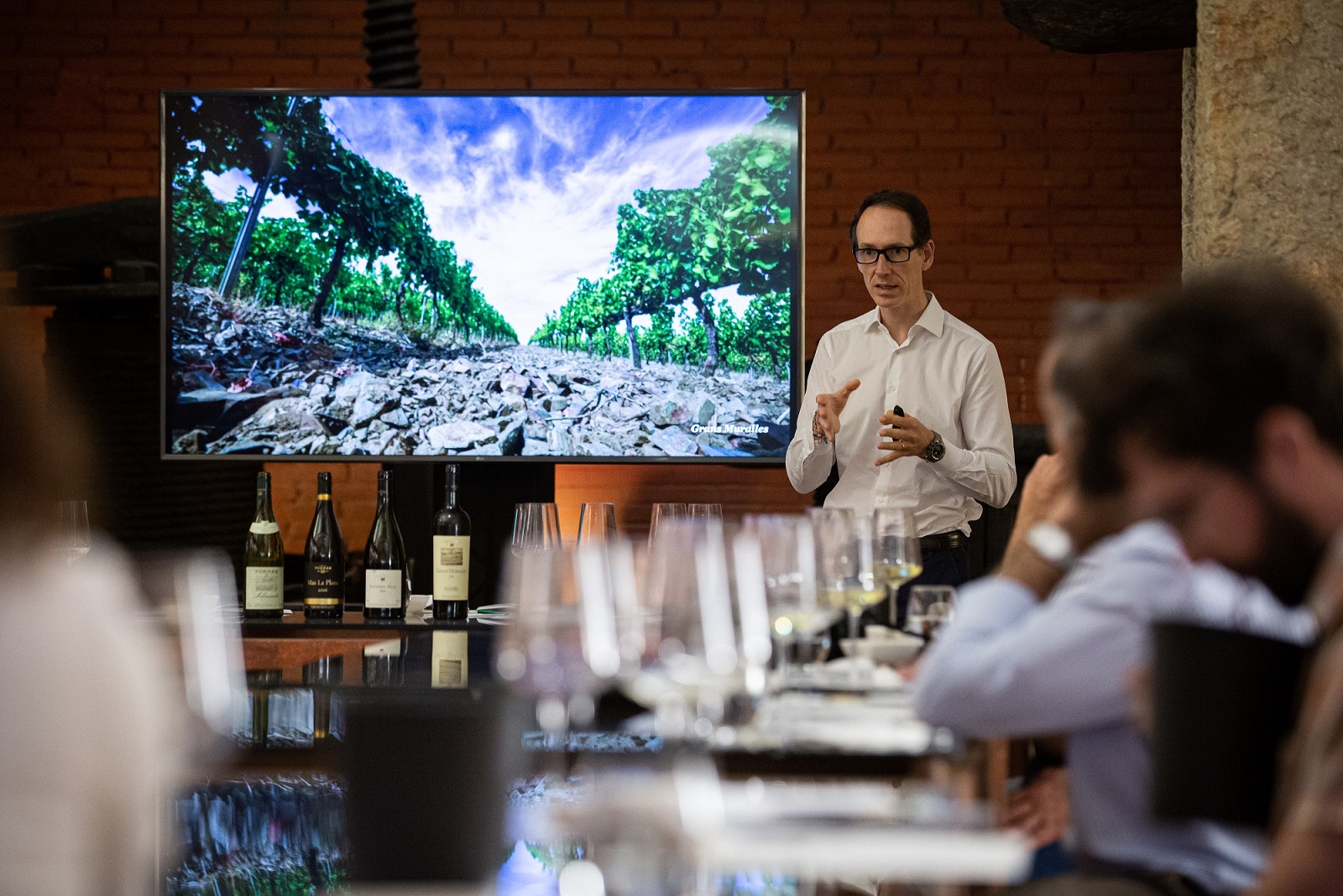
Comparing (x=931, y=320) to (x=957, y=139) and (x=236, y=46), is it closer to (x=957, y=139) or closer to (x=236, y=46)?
(x=957, y=139)

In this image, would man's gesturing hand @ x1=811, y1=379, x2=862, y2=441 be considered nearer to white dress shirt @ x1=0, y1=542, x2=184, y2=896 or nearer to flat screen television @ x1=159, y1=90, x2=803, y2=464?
flat screen television @ x1=159, y1=90, x2=803, y2=464

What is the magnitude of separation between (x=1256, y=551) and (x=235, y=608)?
112 inches

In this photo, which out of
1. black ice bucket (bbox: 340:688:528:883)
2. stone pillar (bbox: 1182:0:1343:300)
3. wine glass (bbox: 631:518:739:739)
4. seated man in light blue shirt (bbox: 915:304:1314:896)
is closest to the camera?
seated man in light blue shirt (bbox: 915:304:1314:896)

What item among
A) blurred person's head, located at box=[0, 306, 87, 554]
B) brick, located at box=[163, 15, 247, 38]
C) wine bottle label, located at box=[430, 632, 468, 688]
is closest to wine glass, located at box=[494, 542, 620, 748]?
→ blurred person's head, located at box=[0, 306, 87, 554]

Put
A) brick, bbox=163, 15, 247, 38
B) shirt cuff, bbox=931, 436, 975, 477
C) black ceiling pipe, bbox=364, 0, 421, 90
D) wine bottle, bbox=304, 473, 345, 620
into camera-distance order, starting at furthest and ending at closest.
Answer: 1. brick, bbox=163, 15, 247, 38
2. black ceiling pipe, bbox=364, 0, 421, 90
3. wine bottle, bbox=304, 473, 345, 620
4. shirt cuff, bbox=931, 436, 975, 477

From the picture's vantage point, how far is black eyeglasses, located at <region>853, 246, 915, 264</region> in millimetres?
3328

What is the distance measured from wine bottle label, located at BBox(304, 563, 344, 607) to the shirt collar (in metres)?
1.41

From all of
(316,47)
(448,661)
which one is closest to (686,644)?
(448,661)

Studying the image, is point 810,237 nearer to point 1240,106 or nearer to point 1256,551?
point 1240,106

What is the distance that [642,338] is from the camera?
3.63 meters

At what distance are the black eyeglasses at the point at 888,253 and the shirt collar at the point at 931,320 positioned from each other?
0.13m

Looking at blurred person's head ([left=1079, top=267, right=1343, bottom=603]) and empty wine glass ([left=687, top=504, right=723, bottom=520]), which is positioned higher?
blurred person's head ([left=1079, top=267, right=1343, bottom=603])

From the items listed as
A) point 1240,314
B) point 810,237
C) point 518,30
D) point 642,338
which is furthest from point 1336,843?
point 518,30

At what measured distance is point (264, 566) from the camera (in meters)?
3.28
